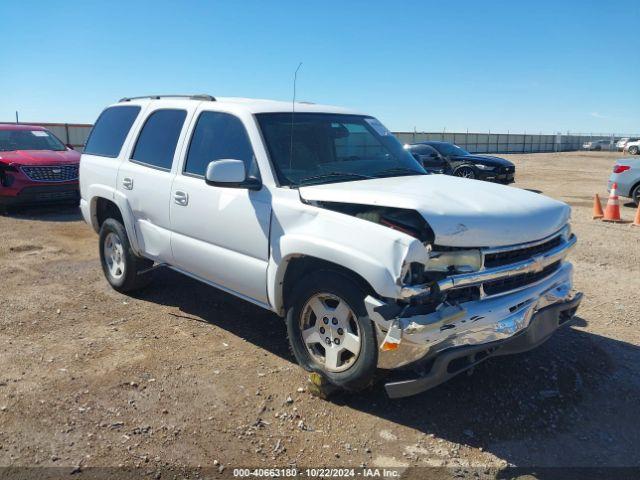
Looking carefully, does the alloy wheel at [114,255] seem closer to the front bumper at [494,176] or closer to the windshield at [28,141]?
the windshield at [28,141]

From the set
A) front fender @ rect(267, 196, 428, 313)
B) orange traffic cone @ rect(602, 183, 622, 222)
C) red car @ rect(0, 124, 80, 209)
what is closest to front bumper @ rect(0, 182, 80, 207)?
red car @ rect(0, 124, 80, 209)

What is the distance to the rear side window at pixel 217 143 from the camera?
168 inches

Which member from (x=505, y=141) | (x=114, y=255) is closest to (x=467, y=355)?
(x=114, y=255)

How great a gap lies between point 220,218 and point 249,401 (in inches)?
56.0

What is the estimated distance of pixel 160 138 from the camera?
16.9 feet

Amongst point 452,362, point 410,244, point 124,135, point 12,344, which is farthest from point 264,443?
point 124,135

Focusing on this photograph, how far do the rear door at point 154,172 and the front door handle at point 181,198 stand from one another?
0.39ft

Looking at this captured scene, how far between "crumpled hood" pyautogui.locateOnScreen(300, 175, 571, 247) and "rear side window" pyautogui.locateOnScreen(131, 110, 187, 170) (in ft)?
5.80

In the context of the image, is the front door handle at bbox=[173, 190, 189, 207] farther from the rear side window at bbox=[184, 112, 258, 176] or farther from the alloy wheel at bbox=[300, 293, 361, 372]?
the alloy wheel at bbox=[300, 293, 361, 372]

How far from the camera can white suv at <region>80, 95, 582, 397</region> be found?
3.14 meters

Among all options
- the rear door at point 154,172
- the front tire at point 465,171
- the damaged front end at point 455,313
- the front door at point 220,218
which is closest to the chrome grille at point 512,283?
the damaged front end at point 455,313

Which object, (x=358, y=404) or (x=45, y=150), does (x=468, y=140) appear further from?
(x=358, y=404)

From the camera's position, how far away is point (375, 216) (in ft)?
11.3

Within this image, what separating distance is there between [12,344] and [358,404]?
303 cm
